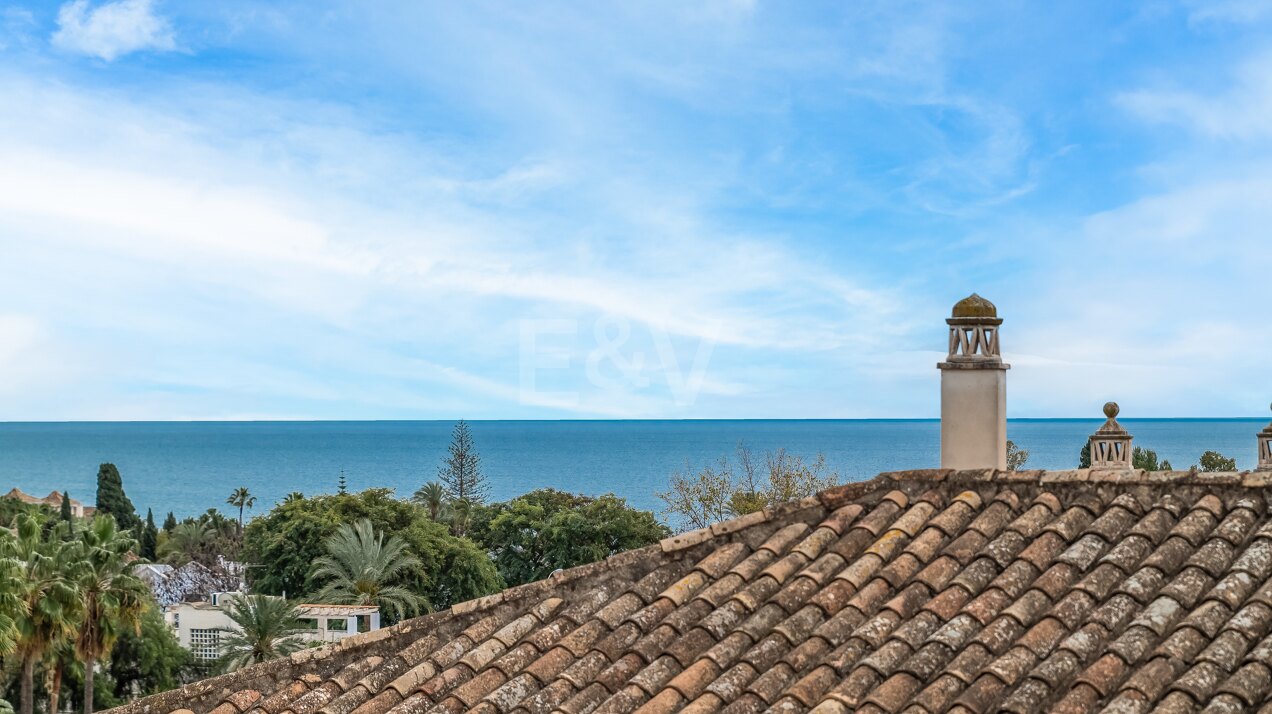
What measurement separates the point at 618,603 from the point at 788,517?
1268 mm

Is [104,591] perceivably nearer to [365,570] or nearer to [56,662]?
[56,662]

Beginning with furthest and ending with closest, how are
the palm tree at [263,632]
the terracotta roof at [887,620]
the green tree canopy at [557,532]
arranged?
the green tree canopy at [557,532] → the palm tree at [263,632] → the terracotta roof at [887,620]

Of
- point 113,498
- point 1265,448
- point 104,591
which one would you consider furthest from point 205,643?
point 113,498

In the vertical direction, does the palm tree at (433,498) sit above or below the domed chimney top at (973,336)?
below

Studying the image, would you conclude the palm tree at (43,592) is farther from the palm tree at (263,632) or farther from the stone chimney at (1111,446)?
the stone chimney at (1111,446)

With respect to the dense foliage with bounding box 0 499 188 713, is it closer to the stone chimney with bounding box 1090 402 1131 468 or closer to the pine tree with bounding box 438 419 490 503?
the stone chimney with bounding box 1090 402 1131 468

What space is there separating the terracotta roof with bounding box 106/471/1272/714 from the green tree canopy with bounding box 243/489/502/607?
41092 millimetres

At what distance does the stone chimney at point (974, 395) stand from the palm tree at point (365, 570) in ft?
124

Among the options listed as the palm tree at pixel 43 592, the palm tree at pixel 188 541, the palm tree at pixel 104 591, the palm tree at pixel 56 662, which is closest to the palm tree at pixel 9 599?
the palm tree at pixel 43 592

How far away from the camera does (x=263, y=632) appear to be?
3147 cm

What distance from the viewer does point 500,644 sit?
6.27 m

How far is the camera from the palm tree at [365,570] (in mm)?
43375

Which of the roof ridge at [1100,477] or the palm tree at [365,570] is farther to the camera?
the palm tree at [365,570]

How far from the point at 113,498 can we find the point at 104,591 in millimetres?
58141
